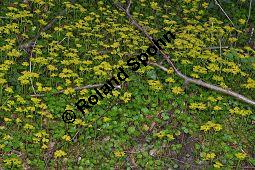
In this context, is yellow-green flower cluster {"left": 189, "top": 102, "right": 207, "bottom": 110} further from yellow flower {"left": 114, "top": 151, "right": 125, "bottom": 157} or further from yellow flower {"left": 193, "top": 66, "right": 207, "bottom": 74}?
yellow flower {"left": 114, "top": 151, "right": 125, "bottom": 157}

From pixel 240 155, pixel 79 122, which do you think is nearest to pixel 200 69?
pixel 240 155

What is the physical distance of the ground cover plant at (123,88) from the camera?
630 centimetres

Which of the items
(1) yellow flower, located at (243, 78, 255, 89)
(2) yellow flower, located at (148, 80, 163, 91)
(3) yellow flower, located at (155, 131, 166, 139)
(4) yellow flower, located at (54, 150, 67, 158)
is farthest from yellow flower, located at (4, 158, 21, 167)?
(1) yellow flower, located at (243, 78, 255, 89)

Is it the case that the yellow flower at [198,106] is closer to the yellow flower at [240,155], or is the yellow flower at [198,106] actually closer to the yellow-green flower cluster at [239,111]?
the yellow-green flower cluster at [239,111]

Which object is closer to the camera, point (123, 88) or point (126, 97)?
point (126, 97)

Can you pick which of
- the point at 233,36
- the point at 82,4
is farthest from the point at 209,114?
the point at 82,4

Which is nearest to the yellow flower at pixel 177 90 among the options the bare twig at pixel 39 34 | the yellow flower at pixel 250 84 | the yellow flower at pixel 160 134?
the yellow flower at pixel 160 134

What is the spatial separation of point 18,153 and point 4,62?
1.91 metres

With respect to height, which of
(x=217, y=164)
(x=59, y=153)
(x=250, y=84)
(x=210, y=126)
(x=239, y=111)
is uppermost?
(x=250, y=84)

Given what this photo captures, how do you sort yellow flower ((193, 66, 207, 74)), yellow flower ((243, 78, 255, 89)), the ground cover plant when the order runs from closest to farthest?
the ground cover plant < yellow flower ((243, 78, 255, 89)) < yellow flower ((193, 66, 207, 74))

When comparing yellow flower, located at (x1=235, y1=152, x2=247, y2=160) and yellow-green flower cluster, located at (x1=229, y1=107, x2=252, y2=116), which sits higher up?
yellow-green flower cluster, located at (x1=229, y1=107, x2=252, y2=116)

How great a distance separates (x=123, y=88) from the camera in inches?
292

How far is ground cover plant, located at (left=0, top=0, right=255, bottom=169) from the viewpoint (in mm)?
6305

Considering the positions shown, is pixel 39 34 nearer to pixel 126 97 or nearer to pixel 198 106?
pixel 126 97
